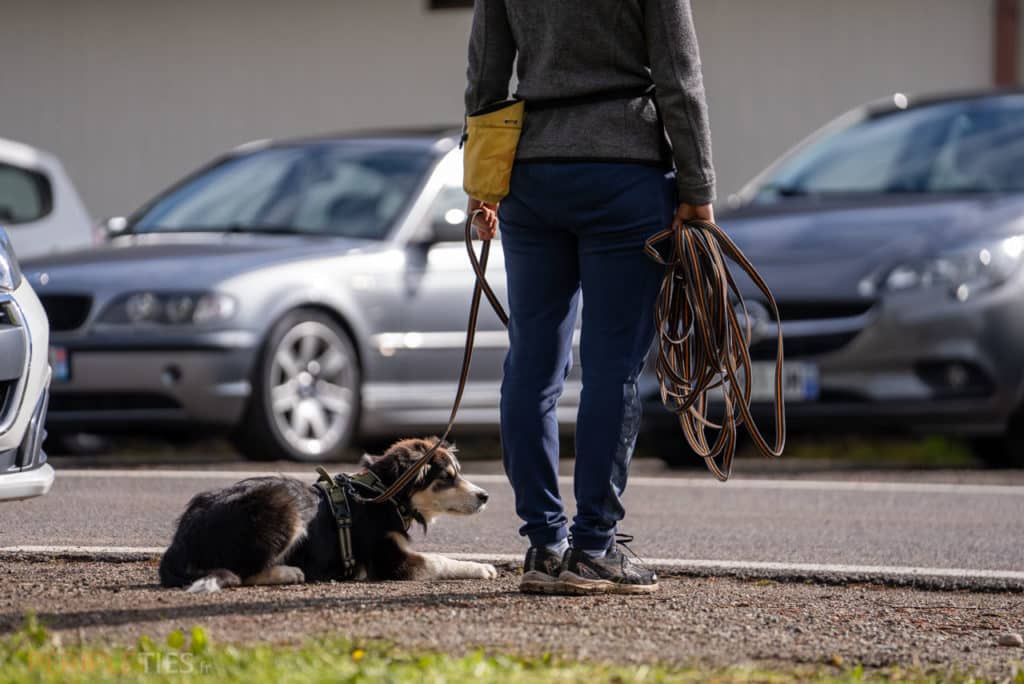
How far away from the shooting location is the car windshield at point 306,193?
993cm

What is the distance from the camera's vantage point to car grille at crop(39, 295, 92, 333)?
8.91 metres

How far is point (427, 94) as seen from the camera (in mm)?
15672

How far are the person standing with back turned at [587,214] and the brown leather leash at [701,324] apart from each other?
0.05 metres

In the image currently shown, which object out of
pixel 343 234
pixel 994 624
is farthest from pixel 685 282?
pixel 343 234

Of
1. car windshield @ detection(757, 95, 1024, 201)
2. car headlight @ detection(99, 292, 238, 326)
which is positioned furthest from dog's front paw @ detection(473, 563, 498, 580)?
car windshield @ detection(757, 95, 1024, 201)

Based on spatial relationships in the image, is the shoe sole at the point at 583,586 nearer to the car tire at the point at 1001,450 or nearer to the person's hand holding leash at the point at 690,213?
the person's hand holding leash at the point at 690,213

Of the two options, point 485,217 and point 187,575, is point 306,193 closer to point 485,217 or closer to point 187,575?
point 485,217

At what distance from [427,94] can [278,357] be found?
7.03 metres

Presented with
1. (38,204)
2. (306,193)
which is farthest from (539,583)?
(38,204)

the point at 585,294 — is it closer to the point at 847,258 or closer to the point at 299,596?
the point at 299,596

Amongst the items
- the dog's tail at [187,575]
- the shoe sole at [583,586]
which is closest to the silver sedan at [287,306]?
the dog's tail at [187,575]

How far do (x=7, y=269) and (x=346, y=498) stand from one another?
1.18 metres

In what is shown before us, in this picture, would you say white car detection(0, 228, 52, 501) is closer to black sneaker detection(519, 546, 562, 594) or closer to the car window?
black sneaker detection(519, 546, 562, 594)

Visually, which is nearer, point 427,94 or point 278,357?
point 278,357
